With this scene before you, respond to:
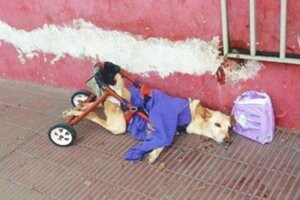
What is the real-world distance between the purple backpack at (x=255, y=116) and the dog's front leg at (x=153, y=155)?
0.59m

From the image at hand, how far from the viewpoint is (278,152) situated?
280 centimetres

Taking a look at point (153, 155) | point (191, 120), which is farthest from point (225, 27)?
point (153, 155)

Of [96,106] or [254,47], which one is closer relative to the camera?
[254,47]

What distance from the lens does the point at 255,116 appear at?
287 cm

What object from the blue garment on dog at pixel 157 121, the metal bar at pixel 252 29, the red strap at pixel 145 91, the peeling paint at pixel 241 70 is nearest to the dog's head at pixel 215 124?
the blue garment on dog at pixel 157 121

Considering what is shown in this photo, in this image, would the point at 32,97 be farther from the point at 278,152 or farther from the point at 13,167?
the point at 278,152

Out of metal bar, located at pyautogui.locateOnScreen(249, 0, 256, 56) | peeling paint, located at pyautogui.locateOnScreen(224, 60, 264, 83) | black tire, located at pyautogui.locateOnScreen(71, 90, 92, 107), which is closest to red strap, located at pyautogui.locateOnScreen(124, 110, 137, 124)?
black tire, located at pyautogui.locateOnScreen(71, 90, 92, 107)

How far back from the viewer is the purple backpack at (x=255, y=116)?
283 centimetres

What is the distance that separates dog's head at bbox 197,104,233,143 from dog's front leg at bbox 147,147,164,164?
1.25 ft

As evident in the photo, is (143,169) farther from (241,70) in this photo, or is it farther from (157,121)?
(241,70)

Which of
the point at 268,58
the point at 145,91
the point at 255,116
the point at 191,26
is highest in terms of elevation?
the point at 191,26

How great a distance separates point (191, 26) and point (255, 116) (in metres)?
0.74

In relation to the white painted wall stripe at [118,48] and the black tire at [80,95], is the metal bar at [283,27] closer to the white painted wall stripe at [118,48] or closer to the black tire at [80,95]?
the white painted wall stripe at [118,48]

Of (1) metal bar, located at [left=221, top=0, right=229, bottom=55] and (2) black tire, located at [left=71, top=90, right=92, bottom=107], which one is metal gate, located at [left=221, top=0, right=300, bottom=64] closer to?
(1) metal bar, located at [left=221, top=0, right=229, bottom=55]
